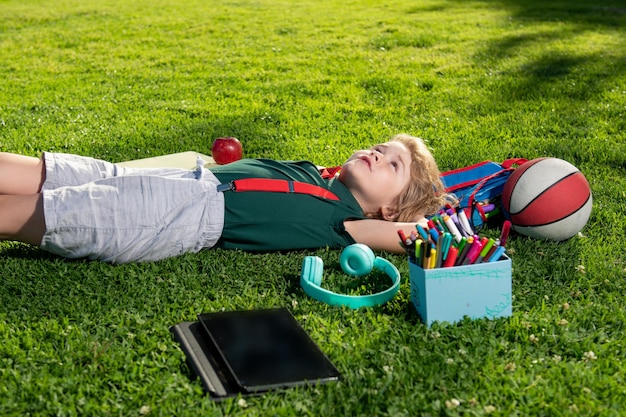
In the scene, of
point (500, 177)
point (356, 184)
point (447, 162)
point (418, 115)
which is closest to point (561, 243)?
point (500, 177)

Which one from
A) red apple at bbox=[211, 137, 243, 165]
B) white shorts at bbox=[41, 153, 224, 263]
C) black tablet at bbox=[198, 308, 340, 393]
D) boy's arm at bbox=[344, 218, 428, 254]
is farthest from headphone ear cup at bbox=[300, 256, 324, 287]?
red apple at bbox=[211, 137, 243, 165]

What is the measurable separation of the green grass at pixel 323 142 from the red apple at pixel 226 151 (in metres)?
0.50

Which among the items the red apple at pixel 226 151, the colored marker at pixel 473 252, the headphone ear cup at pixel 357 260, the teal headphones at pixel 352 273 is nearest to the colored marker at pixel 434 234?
the colored marker at pixel 473 252

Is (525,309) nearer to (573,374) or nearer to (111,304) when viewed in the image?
(573,374)

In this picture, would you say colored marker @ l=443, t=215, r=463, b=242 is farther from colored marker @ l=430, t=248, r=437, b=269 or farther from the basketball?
the basketball

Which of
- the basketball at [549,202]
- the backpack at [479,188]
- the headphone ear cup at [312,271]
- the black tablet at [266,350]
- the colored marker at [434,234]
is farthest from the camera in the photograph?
the backpack at [479,188]

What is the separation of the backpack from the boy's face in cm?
42

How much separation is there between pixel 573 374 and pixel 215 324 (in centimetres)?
138

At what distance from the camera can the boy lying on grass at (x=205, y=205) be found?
3623 millimetres

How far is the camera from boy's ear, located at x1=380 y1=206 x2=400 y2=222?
164 inches

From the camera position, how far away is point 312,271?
3561mm

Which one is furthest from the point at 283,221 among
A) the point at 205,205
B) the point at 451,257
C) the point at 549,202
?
the point at 549,202

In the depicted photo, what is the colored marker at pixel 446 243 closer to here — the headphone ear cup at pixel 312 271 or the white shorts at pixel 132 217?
the headphone ear cup at pixel 312 271

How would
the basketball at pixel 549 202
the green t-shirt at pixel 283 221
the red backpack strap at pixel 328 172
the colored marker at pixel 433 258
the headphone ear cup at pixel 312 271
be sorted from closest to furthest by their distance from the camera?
the colored marker at pixel 433 258 → the headphone ear cup at pixel 312 271 → the green t-shirt at pixel 283 221 → the basketball at pixel 549 202 → the red backpack strap at pixel 328 172
